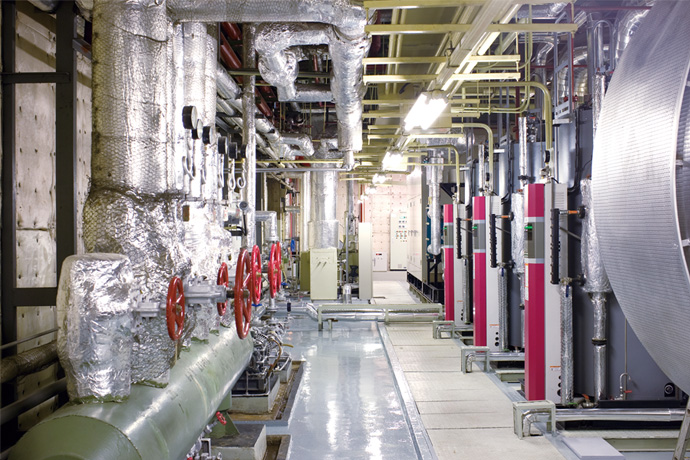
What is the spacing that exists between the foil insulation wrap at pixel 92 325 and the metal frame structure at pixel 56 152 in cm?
73

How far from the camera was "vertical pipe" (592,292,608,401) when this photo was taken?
4293 millimetres

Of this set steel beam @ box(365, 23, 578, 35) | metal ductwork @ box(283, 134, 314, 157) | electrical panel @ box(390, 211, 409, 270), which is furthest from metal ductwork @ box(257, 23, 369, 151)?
electrical panel @ box(390, 211, 409, 270)

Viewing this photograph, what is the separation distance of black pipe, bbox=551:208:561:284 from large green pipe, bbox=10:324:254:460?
298 centimetres

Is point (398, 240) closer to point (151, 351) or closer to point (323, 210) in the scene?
point (323, 210)

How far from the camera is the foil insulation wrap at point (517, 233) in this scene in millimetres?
5594

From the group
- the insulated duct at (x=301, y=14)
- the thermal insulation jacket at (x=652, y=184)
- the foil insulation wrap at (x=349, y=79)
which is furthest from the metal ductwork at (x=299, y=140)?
the thermal insulation jacket at (x=652, y=184)

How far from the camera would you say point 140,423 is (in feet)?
6.88

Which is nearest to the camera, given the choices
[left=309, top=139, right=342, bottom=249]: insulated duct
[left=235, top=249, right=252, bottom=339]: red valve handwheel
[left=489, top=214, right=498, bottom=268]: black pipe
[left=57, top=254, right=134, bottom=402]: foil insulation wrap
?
[left=57, top=254, right=134, bottom=402]: foil insulation wrap

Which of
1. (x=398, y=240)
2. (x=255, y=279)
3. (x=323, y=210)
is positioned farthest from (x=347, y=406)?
(x=398, y=240)

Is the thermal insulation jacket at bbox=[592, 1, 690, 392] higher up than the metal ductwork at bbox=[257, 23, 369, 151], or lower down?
lower down

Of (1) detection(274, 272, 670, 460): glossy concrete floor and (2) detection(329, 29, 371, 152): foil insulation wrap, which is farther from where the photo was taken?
(1) detection(274, 272, 670, 460): glossy concrete floor

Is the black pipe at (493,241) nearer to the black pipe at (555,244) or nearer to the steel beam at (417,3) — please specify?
the black pipe at (555,244)

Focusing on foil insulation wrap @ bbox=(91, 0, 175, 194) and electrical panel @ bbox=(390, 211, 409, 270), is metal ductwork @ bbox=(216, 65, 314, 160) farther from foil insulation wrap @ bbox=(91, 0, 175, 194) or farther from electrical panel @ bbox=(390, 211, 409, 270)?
electrical panel @ bbox=(390, 211, 409, 270)

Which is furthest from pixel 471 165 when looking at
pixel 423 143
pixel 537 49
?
pixel 537 49
